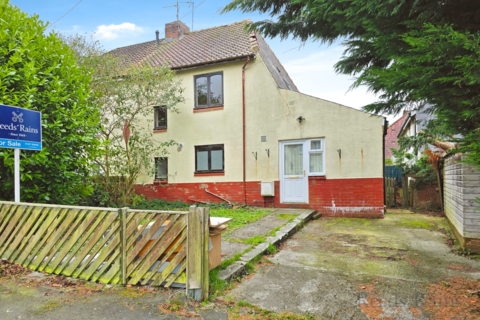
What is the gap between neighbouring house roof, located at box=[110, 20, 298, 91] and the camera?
1195 centimetres

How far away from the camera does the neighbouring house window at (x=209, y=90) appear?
12.1 meters

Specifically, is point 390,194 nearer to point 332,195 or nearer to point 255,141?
point 332,195

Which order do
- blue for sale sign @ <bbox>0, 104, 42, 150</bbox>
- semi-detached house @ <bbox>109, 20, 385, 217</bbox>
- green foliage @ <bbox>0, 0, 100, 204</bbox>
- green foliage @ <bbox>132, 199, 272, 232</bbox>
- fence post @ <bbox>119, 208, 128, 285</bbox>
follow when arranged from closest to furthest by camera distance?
fence post @ <bbox>119, 208, 128, 285</bbox>, blue for sale sign @ <bbox>0, 104, 42, 150</bbox>, green foliage @ <bbox>0, 0, 100, 204</bbox>, green foliage @ <bbox>132, 199, 272, 232</bbox>, semi-detached house @ <bbox>109, 20, 385, 217</bbox>

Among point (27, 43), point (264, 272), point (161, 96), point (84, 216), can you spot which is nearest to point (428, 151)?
point (264, 272)

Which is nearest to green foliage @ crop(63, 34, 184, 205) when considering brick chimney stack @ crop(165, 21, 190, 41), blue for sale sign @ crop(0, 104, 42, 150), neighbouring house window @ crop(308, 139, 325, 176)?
blue for sale sign @ crop(0, 104, 42, 150)

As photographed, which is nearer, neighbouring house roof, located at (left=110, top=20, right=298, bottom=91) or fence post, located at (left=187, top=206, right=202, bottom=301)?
fence post, located at (left=187, top=206, right=202, bottom=301)

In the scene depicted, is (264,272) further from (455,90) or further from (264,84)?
(264,84)

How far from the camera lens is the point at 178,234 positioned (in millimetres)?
3602

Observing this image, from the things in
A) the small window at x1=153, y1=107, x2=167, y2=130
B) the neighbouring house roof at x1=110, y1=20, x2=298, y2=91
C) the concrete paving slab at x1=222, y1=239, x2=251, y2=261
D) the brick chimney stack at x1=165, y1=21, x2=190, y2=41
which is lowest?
the concrete paving slab at x1=222, y1=239, x2=251, y2=261

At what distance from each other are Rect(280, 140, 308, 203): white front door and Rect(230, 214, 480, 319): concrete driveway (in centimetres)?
340

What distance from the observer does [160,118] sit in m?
13.1

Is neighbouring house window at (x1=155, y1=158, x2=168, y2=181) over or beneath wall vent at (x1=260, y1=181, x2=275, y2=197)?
over

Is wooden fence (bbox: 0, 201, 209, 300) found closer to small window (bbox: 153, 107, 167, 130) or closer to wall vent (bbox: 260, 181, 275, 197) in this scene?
wall vent (bbox: 260, 181, 275, 197)

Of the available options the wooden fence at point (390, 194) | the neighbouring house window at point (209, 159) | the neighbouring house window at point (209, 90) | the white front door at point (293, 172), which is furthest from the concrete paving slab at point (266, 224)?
the neighbouring house window at point (209, 90)
